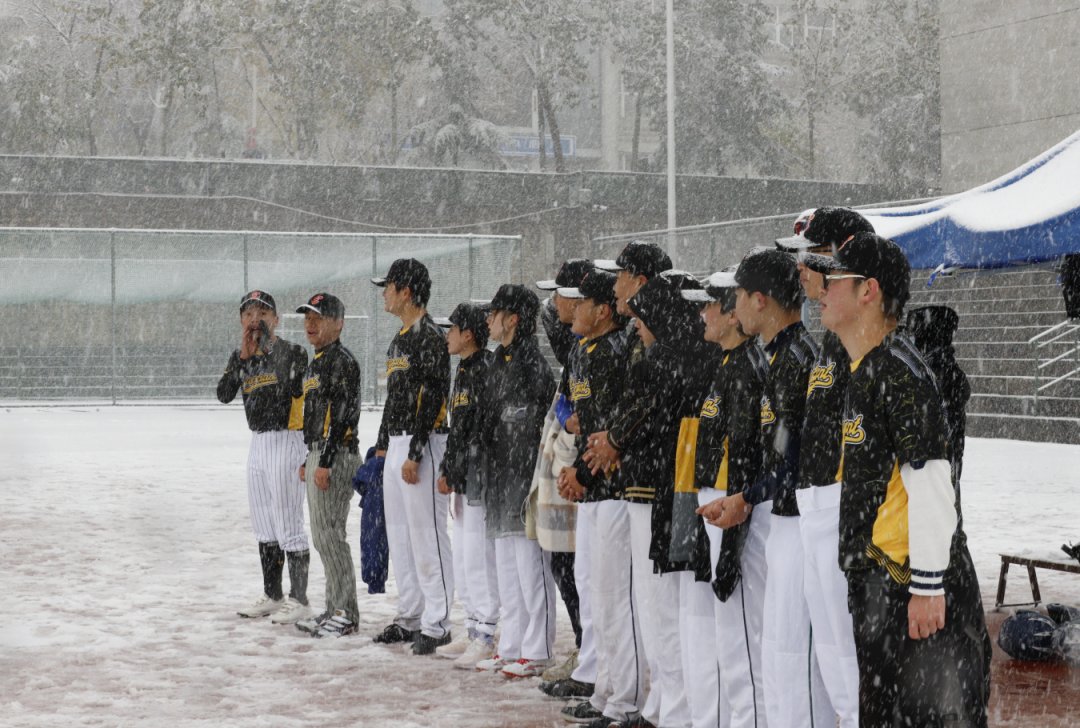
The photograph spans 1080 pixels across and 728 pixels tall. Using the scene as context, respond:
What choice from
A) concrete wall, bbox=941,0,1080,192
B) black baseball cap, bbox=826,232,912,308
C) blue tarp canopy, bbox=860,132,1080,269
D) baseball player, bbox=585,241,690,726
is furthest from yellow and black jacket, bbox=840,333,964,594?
concrete wall, bbox=941,0,1080,192

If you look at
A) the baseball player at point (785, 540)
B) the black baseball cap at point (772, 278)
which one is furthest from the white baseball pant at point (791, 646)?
the black baseball cap at point (772, 278)

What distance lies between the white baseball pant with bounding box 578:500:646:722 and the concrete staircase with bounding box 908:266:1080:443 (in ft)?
44.1

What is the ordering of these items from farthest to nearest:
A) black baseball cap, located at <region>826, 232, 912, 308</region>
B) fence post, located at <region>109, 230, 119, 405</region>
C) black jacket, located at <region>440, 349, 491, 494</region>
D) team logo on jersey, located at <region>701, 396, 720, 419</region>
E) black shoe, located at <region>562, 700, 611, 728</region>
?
fence post, located at <region>109, 230, 119, 405</region>, black jacket, located at <region>440, 349, 491, 494</region>, black shoe, located at <region>562, 700, 611, 728</region>, team logo on jersey, located at <region>701, 396, 720, 419</region>, black baseball cap, located at <region>826, 232, 912, 308</region>

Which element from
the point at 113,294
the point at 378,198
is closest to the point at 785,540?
the point at 113,294

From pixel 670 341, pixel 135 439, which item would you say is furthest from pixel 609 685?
pixel 135 439

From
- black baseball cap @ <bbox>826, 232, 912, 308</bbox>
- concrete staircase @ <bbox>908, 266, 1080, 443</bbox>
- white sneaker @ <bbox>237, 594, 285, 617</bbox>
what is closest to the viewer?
black baseball cap @ <bbox>826, 232, 912, 308</bbox>

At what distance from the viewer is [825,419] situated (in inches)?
167

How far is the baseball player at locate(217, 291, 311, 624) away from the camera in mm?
8453

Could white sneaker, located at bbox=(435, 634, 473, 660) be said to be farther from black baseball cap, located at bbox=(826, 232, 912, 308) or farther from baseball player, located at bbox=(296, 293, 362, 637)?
black baseball cap, located at bbox=(826, 232, 912, 308)

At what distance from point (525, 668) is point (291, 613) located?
188 centimetres

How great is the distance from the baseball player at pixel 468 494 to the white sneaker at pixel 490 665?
0.18ft

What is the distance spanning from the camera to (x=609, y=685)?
605cm

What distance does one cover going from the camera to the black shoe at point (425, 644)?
24.4 feet

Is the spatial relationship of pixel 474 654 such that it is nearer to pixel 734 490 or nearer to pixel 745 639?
pixel 745 639
